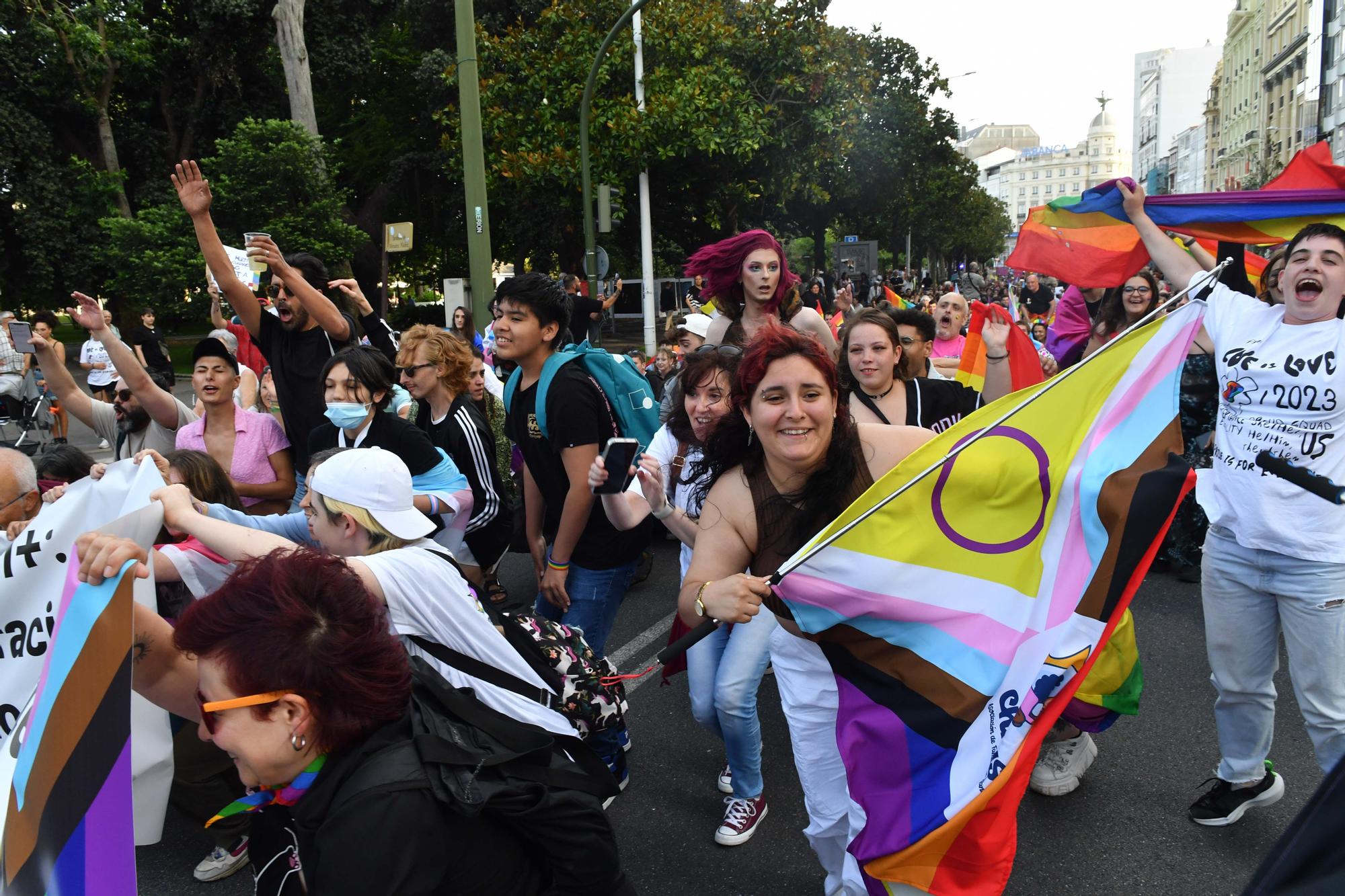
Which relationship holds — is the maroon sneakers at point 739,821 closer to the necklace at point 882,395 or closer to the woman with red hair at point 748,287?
the necklace at point 882,395

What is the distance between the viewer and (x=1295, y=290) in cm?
290

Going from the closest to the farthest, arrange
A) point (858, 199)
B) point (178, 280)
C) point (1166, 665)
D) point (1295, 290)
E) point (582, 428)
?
point (1295, 290)
point (582, 428)
point (1166, 665)
point (178, 280)
point (858, 199)

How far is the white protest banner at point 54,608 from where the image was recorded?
2.45 metres

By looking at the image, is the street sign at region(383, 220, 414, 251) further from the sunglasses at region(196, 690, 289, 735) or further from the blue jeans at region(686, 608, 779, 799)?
the sunglasses at region(196, 690, 289, 735)

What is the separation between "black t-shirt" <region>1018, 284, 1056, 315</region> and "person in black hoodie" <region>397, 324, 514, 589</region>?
13.4 m

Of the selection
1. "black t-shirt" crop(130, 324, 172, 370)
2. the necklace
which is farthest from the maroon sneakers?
"black t-shirt" crop(130, 324, 172, 370)

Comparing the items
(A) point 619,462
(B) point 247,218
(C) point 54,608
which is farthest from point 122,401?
(B) point 247,218

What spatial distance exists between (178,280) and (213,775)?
13701 millimetres

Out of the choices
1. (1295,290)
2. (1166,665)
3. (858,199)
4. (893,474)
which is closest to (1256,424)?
(1295,290)

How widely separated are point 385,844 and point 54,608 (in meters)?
1.55

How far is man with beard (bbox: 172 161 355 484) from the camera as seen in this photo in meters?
4.45

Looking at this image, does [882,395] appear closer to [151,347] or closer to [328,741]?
[328,741]

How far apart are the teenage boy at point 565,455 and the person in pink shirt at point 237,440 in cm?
142

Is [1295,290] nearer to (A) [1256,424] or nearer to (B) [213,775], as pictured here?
(A) [1256,424]
